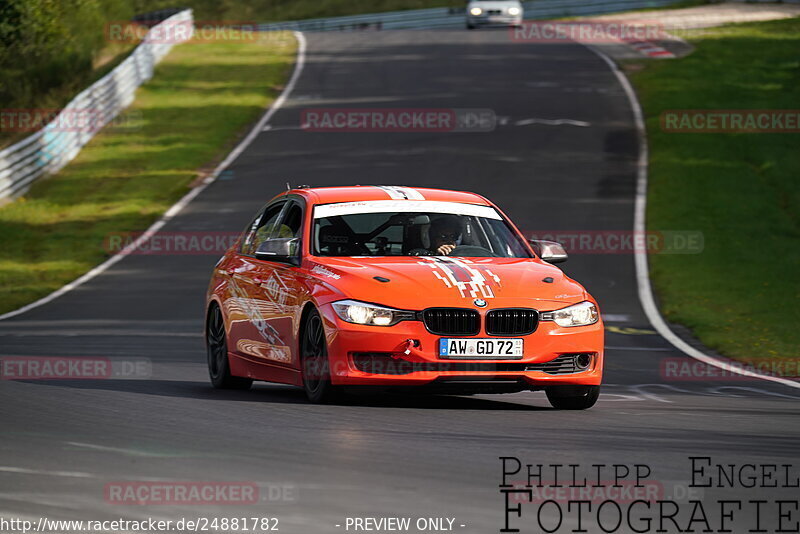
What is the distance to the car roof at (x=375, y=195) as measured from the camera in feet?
38.6

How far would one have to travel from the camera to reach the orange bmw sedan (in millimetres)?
10109

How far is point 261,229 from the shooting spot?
41.1 ft

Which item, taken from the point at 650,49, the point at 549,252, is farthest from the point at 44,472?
the point at 650,49

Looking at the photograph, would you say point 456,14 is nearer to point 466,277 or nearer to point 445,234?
point 445,234

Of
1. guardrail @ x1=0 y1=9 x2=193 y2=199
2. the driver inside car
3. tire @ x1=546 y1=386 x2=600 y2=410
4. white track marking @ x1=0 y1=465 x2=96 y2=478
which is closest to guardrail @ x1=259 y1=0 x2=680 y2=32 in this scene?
guardrail @ x1=0 y1=9 x2=193 y2=199

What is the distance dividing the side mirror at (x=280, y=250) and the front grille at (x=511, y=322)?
169 centimetres

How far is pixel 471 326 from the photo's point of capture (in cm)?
1017

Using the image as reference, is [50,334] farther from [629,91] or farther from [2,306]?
[629,91]

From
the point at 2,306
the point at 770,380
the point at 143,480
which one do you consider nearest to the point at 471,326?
the point at 143,480

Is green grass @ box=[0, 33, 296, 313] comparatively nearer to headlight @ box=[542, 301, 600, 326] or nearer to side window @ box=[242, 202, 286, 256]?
side window @ box=[242, 202, 286, 256]

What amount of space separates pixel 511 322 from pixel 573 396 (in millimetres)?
911

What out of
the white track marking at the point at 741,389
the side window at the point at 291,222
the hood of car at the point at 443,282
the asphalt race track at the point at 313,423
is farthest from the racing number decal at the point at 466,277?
the white track marking at the point at 741,389

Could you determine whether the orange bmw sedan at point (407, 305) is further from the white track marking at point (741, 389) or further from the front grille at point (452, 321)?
the white track marking at point (741, 389)

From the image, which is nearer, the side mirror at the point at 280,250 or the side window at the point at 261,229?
the side mirror at the point at 280,250
